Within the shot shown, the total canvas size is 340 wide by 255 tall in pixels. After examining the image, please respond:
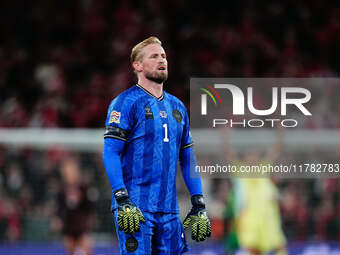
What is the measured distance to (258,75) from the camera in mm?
13172

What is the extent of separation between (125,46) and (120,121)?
33.9ft

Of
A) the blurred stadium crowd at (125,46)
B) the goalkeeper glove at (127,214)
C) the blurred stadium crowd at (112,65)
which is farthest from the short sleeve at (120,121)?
the blurred stadium crowd at (125,46)

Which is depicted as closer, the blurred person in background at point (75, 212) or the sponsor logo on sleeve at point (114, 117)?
the sponsor logo on sleeve at point (114, 117)

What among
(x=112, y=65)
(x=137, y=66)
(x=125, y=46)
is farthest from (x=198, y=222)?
(x=125, y=46)

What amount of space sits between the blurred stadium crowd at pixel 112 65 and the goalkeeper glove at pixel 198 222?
534cm

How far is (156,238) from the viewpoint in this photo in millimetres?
4629

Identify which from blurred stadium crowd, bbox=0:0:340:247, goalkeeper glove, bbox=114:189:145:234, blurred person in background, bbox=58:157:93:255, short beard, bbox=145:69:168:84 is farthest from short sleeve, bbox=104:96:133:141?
blurred person in background, bbox=58:157:93:255

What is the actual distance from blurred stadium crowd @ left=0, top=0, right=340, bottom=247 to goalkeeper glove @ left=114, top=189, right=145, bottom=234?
5.84 m

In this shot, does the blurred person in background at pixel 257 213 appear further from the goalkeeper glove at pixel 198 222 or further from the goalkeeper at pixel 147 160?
the goalkeeper at pixel 147 160

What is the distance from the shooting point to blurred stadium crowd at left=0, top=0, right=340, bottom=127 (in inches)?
529

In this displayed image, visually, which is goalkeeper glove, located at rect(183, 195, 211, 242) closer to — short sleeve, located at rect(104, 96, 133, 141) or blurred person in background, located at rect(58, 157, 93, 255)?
short sleeve, located at rect(104, 96, 133, 141)

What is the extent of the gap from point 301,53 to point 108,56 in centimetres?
403

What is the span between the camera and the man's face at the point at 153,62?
474cm

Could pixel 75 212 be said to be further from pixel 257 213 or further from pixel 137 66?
pixel 137 66
